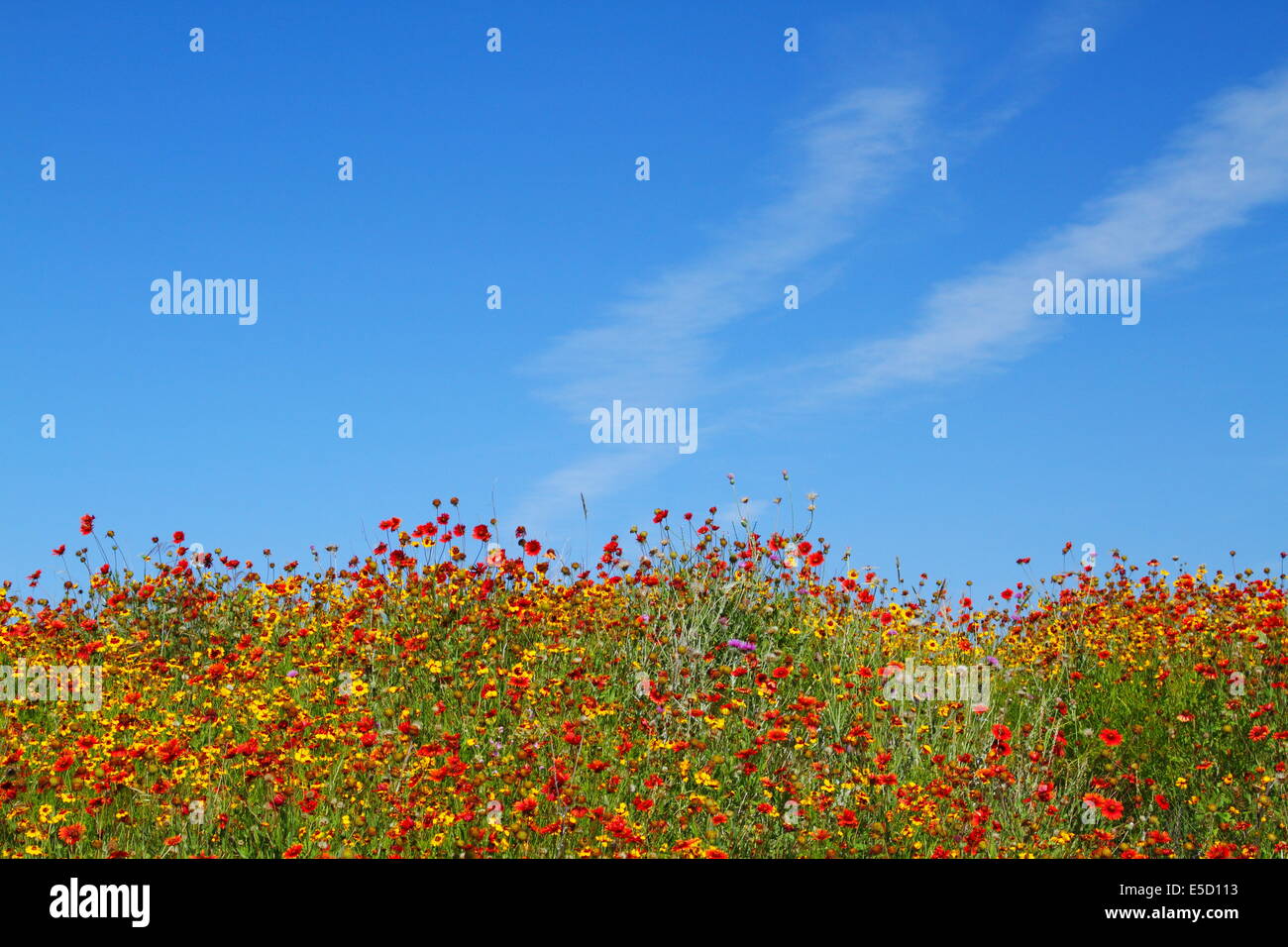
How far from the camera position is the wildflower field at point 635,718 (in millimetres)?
4867

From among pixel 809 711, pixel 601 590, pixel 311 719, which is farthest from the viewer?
pixel 601 590

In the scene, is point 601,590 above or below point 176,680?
above

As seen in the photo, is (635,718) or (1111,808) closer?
(1111,808)

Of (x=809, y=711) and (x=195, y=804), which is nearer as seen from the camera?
(x=195, y=804)

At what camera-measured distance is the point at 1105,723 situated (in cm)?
727

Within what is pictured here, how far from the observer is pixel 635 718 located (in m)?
6.10

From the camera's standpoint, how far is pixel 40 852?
4.54 meters

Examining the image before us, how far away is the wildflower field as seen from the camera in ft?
16.0

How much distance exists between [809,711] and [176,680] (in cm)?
443

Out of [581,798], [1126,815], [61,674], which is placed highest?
[61,674]
